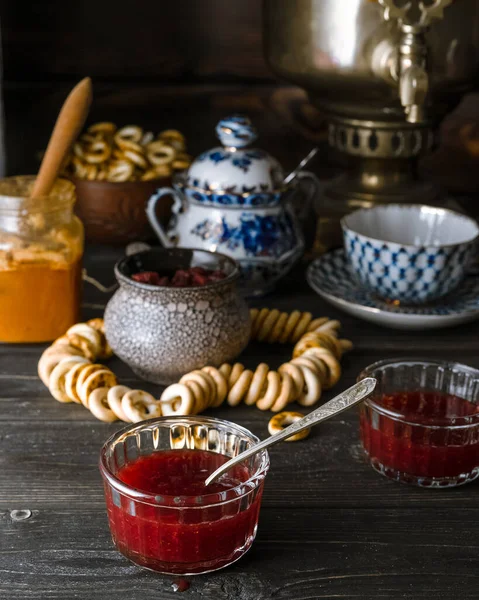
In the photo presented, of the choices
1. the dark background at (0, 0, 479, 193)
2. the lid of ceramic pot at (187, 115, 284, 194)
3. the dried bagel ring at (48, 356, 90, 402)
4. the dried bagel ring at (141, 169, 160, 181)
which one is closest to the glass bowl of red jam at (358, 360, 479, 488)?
the dried bagel ring at (48, 356, 90, 402)

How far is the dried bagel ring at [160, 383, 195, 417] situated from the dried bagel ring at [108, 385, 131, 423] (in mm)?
41

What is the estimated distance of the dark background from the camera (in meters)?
1.63

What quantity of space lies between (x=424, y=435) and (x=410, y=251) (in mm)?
392

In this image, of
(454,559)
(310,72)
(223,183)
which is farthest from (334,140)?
(454,559)

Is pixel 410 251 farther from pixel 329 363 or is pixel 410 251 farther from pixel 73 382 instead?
pixel 73 382

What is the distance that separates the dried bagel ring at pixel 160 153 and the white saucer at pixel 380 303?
0.31 m

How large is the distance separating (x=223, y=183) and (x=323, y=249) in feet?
0.84

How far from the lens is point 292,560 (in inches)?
26.9

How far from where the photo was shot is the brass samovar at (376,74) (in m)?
1.15

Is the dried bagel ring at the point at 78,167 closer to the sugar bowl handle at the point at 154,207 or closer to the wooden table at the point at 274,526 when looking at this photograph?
the sugar bowl handle at the point at 154,207

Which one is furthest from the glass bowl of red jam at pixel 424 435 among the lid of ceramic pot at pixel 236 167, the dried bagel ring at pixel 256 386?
the lid of ceramic pot at pixel 236 167

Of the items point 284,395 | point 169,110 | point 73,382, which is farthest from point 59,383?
point 169,110

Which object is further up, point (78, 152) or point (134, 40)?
point (134, 40)

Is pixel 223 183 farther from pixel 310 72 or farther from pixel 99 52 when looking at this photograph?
pixel 99 52
